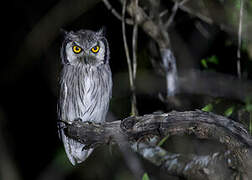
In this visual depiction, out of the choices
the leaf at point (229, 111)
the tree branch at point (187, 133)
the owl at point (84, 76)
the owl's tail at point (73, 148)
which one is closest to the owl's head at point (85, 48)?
the owl at point (84, 76)

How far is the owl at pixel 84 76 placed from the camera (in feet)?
9.54

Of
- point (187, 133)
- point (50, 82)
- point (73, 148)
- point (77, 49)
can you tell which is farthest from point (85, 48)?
point (50, 82)

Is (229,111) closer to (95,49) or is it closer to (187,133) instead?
(187,133)

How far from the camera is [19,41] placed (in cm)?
426

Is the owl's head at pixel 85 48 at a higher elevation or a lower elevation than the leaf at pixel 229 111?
higher

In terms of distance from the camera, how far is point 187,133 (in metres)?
2.04

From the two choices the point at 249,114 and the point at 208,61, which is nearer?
the point at 249,114

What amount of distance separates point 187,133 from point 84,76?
124 cm

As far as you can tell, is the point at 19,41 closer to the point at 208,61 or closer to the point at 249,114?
the point at 208,61

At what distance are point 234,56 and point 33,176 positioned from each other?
Result: 10.2 feet

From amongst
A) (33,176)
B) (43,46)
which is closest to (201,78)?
(43,46)

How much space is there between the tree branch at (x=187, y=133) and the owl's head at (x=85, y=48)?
0.66 metres

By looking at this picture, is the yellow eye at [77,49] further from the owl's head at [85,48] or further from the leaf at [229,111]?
the leaf at [229,111]

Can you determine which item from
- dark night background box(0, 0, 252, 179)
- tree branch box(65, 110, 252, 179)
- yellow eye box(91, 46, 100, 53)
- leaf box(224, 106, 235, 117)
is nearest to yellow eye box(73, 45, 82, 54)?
yellow eye box(91, 46, 100, 53)
